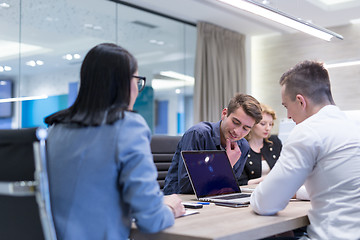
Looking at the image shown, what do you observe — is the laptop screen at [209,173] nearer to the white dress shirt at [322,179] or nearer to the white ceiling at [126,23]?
the white dress shirt at [322,179]

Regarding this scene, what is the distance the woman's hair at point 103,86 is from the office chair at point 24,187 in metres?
0.24

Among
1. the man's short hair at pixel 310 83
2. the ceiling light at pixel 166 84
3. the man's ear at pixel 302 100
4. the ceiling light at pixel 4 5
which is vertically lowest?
the man's ear at pixel 302 100

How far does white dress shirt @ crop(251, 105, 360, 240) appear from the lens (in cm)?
165

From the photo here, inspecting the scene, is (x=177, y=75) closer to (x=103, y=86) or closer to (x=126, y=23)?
(x=126, y=23)

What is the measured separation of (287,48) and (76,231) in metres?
6.14

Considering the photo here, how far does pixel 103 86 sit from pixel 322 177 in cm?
88

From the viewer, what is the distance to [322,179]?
1701mm

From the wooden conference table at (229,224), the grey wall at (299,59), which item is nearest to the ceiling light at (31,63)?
the wooden conference table at (229,224)

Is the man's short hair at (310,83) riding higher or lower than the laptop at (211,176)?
higher

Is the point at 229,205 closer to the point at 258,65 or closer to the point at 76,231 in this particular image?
the point at 76,231

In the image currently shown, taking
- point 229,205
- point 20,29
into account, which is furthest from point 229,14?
point 229,205

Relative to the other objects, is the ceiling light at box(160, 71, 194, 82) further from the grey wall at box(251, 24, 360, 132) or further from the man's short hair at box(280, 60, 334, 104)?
the man's short hair at box(280, 60, 334, 104)

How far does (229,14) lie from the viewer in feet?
19.7

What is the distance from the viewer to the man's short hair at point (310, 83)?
74.6 inches
